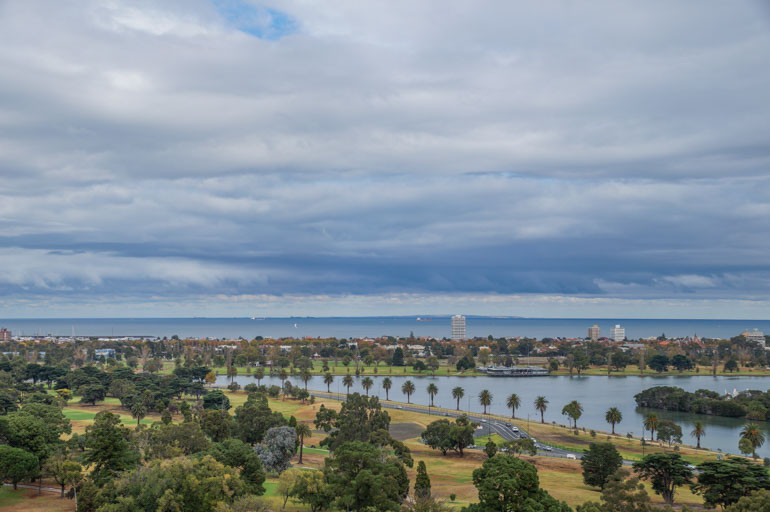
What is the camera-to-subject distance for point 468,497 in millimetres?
69750

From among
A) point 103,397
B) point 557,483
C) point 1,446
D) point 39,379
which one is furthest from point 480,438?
point 39,379

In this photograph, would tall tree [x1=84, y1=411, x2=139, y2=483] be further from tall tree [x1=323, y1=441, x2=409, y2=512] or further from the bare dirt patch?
the bare dirt patch

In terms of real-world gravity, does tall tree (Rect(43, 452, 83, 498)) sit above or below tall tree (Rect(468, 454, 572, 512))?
below

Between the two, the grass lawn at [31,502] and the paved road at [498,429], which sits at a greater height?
the grass lawn at [31,502]

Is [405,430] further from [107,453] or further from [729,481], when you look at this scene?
[107,453]

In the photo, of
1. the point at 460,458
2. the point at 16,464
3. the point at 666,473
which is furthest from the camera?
the point at 460,458

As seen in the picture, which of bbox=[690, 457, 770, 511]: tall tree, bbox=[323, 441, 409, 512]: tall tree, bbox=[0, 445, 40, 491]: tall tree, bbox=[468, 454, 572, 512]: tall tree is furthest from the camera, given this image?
bbox=[0, 445, 40, 491]: tall tree

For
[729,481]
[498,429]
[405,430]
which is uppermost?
[729,481]

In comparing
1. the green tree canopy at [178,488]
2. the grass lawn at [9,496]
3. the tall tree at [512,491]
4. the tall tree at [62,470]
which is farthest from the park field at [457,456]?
the grass lawn at [9,496]

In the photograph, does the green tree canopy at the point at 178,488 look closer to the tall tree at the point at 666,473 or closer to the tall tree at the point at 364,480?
the tall tree at the point at 364,480

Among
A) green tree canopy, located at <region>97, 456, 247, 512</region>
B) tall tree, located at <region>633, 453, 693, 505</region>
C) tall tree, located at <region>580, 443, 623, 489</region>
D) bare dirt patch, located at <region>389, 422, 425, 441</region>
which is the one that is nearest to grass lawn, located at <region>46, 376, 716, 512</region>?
bare dirt patch, located at <region>389, 422, 425, 441</region>

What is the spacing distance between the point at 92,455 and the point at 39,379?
149 meters

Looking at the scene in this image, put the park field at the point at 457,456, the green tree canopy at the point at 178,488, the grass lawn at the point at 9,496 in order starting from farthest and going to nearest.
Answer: the park field at the point at 457,456, the grass lawn at the point at 9,496, the green tree canopy at the point at 178,488

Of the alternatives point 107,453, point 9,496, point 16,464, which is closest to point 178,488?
point 107,453
